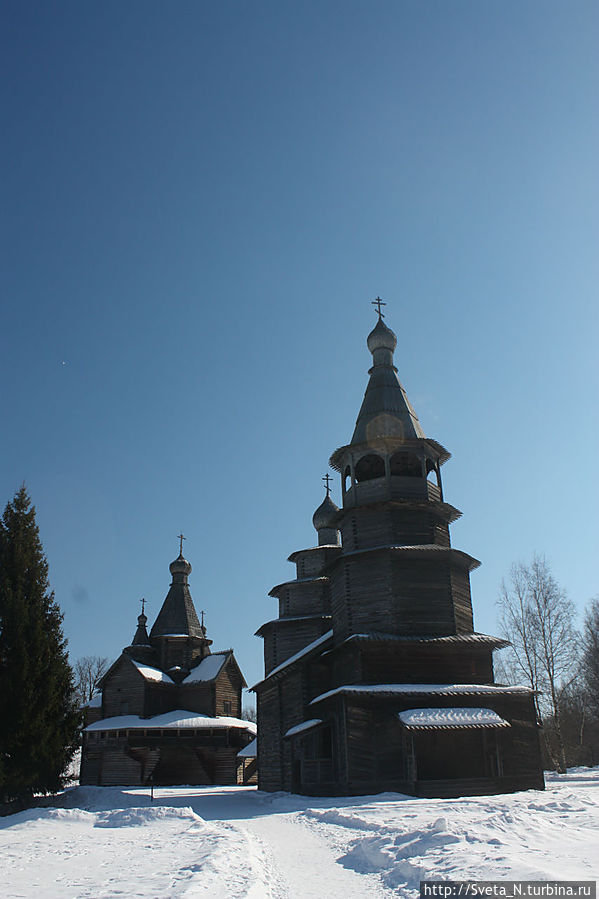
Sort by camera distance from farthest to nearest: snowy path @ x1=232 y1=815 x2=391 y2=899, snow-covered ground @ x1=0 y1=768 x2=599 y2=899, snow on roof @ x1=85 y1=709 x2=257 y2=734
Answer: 1. snow on roof @ x1=85 y1=709 x2=257 y2=734
2. snowy path @ x1=232 y1=815 x2=391 y2=899
3. snow-covered ground @ x1=0 y1=768 x2=599 y2=899

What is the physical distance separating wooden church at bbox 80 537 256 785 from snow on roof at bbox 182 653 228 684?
8 cm

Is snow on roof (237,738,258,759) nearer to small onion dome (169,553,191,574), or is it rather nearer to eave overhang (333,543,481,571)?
small onion dome (169,553,191,574)

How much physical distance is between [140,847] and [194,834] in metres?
1.71

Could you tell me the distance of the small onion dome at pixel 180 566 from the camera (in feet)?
160

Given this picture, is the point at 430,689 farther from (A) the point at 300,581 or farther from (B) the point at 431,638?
(A) the point at 300,581

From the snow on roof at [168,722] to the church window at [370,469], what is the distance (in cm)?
2019

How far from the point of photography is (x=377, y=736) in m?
21.9

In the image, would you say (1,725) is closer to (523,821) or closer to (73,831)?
(73,831)

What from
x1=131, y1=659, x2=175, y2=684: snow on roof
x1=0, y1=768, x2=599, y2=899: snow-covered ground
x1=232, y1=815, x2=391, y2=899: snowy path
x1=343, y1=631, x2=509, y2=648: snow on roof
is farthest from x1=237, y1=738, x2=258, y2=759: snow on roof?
x1=232, y1=815, x2=391, y2=899: snowy path

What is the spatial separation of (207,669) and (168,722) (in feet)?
16.5

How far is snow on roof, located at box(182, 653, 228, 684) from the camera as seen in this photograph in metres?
43.2

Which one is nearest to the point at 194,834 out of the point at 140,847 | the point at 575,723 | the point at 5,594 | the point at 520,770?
the point at 140,847

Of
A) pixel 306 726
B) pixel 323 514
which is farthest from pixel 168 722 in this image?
pixel 306 726

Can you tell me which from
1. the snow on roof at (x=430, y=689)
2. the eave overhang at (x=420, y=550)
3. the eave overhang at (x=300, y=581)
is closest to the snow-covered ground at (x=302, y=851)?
the snow on roof at (x=430, y=689)
